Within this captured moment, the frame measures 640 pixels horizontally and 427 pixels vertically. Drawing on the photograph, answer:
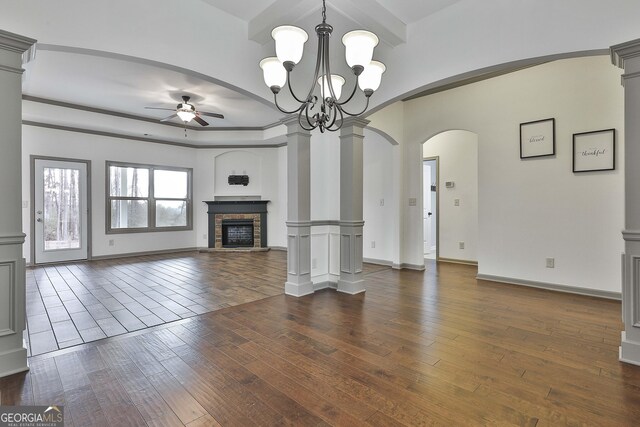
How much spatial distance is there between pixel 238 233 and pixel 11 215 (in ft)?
20.5

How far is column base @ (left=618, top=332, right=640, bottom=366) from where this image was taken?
84.6 inches

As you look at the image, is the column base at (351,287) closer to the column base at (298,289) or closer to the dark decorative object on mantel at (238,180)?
the column base at (298,289)

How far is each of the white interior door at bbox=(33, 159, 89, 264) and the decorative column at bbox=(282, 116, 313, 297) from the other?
5.05 m

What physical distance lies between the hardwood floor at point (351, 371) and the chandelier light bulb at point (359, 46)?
2.14 m

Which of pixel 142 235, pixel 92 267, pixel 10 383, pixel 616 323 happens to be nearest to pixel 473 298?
pixel 616 323

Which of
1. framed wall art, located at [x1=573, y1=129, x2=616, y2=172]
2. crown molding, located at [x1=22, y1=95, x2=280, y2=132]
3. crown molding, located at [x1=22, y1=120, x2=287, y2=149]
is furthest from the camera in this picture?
crown molding, located at [x1=22, y1=120, x2=287, y2=149]

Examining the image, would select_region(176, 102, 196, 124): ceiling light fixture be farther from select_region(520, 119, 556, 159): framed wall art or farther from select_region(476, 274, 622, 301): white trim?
select_region(476, 274, 622, 301): white trim

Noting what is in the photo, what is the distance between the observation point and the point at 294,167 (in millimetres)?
3967

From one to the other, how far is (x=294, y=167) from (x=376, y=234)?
8.91 feet

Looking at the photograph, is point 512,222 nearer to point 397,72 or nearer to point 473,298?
point 473,298

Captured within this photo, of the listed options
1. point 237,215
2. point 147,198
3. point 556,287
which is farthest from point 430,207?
point 147,198

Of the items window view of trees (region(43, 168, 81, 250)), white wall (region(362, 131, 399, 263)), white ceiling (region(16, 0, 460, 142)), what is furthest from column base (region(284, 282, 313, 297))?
window view of trees (region(43, 168, 81, 250))

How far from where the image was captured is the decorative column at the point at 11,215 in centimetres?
203

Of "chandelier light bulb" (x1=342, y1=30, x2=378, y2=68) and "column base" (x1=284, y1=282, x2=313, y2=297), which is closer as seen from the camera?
"chandelier light bulb" (x1=342, y1=30, x2=378, y2=68)
